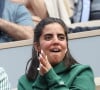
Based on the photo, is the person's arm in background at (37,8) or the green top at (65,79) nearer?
the green top at (65,79)

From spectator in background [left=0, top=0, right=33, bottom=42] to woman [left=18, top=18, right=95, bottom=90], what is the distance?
1.73 meters

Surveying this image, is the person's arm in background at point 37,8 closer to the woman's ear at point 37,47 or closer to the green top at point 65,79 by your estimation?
the woman's ear at point 37,47

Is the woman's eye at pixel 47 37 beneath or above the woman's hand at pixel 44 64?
above

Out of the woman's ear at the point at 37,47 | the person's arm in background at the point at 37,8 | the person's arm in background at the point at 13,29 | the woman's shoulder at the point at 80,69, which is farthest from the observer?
the person's arm in background at the point at 37,8

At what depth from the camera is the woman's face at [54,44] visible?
11.7ft

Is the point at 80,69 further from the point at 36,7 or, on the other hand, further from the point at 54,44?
the point at 36,7

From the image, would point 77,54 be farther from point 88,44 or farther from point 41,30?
point 41,30

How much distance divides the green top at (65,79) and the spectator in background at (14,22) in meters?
1.90

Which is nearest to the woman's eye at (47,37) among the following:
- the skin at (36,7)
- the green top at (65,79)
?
the green top at (65,79)

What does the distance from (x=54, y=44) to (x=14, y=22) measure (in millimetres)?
2065

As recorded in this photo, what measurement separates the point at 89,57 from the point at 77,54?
0.13 meters

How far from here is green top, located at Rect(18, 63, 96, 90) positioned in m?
3.42

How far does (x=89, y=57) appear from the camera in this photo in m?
5.52

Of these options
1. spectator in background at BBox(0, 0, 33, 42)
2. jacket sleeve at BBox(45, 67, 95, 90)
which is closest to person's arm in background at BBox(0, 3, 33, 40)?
spectator in background at BBox(0, 0, 33, 42)
